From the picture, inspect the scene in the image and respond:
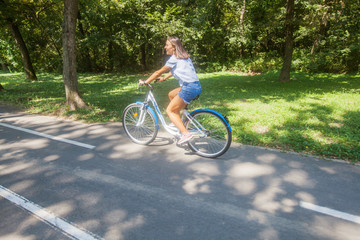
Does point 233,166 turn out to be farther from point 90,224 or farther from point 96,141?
point 96,141

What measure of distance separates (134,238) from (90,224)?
1.96 ft

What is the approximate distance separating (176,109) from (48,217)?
2553 millimetres

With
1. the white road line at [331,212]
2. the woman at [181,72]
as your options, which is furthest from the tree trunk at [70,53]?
the white road line at [331,212]

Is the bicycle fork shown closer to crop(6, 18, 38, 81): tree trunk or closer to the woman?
the woman

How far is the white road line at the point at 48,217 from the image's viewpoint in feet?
8.21

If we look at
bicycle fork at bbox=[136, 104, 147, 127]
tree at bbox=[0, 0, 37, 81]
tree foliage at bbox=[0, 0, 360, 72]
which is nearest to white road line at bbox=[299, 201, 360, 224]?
bicycle fork at bbox=[136, 104, 147, 127]

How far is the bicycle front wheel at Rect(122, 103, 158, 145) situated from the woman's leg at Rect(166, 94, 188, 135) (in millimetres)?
577

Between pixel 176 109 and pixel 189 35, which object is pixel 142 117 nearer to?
pixel 176 109

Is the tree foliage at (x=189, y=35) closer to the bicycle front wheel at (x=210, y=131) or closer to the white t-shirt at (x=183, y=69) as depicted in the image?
the white t-shirt at (x=183, y=69)

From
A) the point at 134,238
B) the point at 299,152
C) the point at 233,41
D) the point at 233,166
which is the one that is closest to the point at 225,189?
the point at 233,166

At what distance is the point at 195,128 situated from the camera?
4340mm

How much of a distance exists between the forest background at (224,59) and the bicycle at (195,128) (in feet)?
3.03

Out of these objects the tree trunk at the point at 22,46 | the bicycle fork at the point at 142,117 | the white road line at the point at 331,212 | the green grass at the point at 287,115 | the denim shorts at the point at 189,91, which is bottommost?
the white road line at the point at 331,212

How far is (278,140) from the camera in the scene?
4.97m
